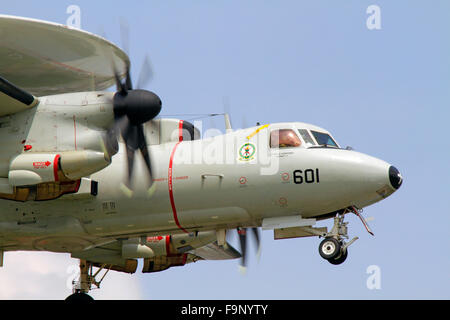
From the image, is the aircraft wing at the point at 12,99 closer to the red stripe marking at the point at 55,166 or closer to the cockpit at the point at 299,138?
the red stripe marking at the point at 55,166

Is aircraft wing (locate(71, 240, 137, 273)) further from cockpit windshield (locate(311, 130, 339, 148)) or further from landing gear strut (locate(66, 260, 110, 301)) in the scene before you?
cockpit windshield (locate(311, 130, 339, 148))

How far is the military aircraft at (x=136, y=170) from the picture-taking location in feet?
72.5

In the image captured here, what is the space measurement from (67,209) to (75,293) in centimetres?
505

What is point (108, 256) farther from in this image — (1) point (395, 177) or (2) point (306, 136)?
(1) point (395, 177)

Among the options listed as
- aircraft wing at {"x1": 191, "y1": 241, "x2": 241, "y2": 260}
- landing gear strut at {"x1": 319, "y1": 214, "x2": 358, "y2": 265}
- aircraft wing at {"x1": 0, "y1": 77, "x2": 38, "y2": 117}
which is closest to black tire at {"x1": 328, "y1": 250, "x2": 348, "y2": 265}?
landing gear strut at {"x1": 319, "y1": 214, "x2": 358, "y2": 265}

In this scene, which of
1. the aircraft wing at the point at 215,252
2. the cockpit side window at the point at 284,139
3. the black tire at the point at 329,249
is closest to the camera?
the black tire at the point at 329,249

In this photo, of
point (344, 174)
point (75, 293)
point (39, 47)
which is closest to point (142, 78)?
point (39, 47)

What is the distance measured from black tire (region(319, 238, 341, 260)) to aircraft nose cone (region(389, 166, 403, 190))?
2000mm

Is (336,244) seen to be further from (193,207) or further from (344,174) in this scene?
(193,207)

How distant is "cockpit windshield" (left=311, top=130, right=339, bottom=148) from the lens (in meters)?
23.1

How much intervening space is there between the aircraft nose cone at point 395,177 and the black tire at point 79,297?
34.5ft

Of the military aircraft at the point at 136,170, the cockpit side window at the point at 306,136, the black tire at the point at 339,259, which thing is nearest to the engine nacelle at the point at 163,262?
the military aircraft at the point at 136,170

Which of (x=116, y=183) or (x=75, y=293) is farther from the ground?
(x=116, y=183)

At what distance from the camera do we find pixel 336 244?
21781 mm
